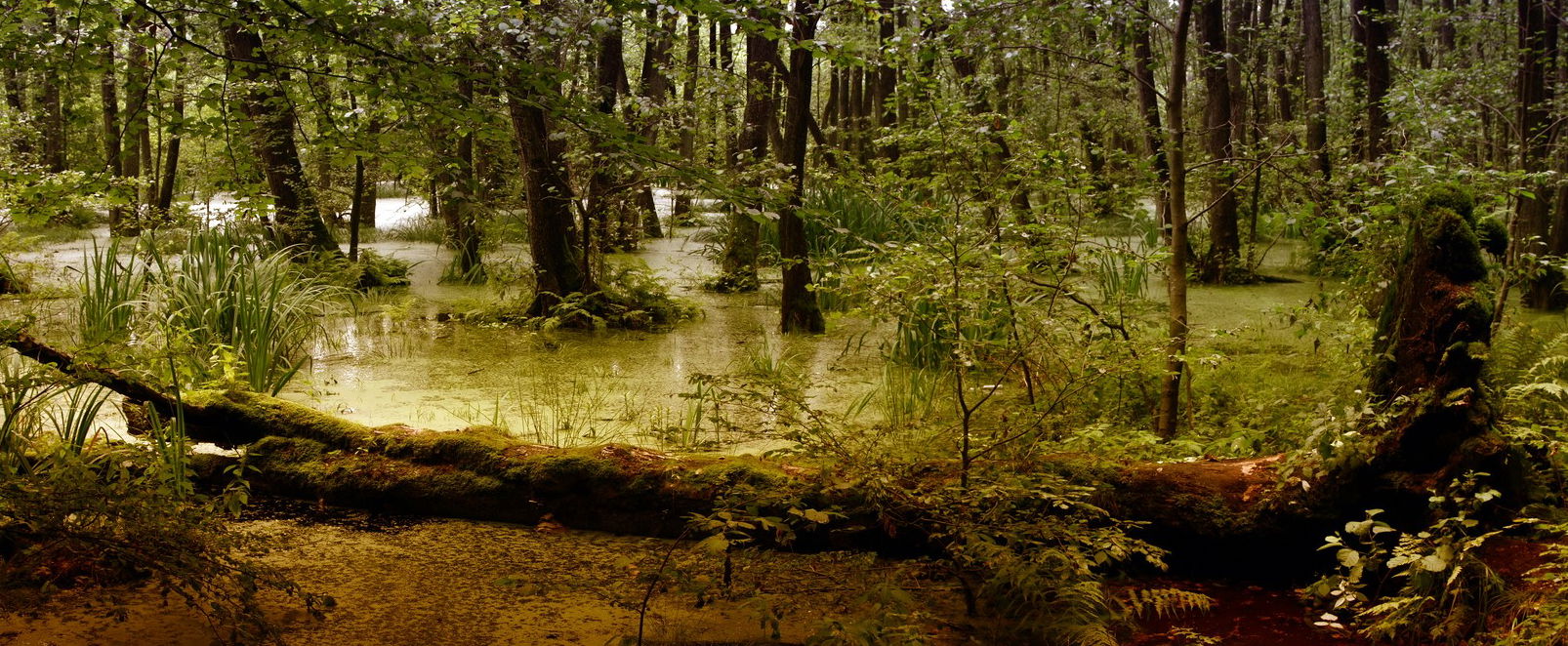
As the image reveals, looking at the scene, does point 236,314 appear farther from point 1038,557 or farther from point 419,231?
point 419,231

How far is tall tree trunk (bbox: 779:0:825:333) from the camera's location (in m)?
5.28

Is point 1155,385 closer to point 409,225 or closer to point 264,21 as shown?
point 264,21

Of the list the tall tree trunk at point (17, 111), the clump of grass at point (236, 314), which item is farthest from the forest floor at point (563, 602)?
the tall tree trunk at point (17, 111)

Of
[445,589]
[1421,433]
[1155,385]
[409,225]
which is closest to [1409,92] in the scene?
[1155,385]

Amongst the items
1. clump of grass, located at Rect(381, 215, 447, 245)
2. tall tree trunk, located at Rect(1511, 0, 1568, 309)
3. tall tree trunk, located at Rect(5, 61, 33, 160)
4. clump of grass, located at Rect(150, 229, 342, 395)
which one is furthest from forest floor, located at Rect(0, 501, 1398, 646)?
clump of grass, located at Rect(381, 215, 447, 245)

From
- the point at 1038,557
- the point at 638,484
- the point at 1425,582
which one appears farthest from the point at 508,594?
the point at 1425,582

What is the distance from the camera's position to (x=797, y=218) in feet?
18.0

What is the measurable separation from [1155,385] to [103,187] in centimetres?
360

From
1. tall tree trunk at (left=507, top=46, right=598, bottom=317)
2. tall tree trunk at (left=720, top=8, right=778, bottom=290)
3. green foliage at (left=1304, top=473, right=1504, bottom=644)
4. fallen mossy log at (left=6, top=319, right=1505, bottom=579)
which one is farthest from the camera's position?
tall tree trunk at (left=720, top=8, right=778, bottom=290)

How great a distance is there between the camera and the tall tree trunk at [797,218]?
17.3 ft

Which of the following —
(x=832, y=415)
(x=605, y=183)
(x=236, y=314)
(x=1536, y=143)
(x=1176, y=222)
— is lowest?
(x=832, y=415)

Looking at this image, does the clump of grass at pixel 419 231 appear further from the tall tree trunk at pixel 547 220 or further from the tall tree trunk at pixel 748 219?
the tall tree trunk at pixel 547 220

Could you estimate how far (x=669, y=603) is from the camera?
2.32 m

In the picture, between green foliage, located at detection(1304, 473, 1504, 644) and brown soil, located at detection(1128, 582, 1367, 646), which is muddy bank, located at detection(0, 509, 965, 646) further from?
green foliage, located at detection(1304, 473, 1504, 644)
